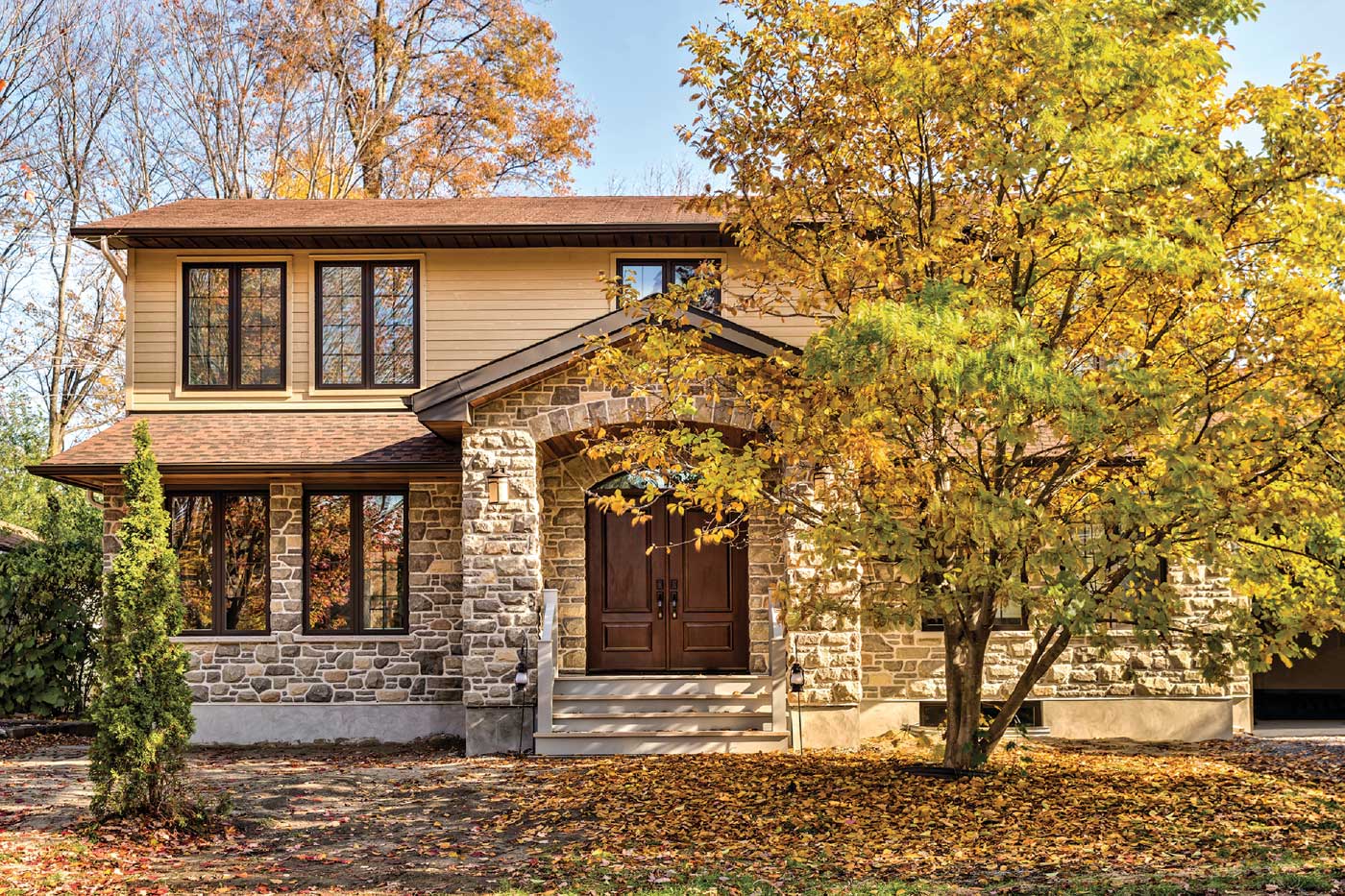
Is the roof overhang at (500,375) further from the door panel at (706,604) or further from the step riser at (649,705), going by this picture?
the step riser at (649,705)

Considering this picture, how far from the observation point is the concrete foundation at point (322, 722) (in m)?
14.2

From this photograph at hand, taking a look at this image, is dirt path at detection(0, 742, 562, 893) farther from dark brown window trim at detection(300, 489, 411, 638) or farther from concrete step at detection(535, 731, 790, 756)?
dark brown window trim at detection(300, 489, 411, 638)

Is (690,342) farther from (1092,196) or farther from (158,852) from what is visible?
(158,852)

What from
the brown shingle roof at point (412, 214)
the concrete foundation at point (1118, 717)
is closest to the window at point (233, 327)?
the brown shingle roof at point (412, 214)

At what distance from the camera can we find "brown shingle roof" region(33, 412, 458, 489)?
1392 cm

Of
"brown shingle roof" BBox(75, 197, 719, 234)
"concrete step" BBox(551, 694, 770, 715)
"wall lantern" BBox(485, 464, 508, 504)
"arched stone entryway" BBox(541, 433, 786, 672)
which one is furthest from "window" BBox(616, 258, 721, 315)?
"concrete step" BBox(551, 694, 770, 715)

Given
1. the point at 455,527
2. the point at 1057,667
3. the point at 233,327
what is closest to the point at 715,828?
the point at 455,527

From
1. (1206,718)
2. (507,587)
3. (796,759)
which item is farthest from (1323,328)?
(507,587)

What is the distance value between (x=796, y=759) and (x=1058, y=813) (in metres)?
3.13

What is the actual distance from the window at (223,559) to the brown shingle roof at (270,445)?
2.54 ft

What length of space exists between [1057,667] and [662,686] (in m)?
5.05

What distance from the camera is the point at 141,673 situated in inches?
372

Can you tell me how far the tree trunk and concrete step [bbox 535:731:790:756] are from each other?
219 cm

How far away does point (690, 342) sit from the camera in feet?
33.2
